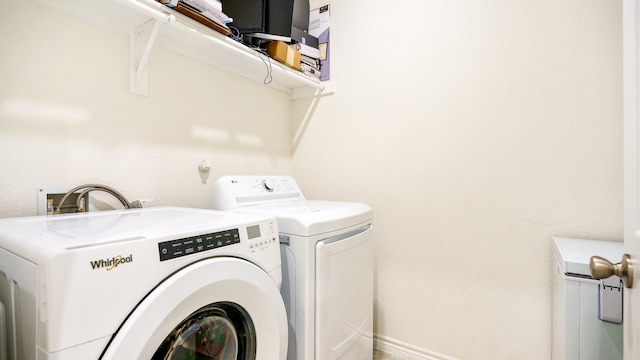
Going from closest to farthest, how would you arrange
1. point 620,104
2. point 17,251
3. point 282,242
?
point 17,251 → point 282,242 → point 620,104

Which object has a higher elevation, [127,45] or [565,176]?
[127,45]

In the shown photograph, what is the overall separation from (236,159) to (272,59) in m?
0.60

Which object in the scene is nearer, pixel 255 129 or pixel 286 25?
pixel 286 25

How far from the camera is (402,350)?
1.73m

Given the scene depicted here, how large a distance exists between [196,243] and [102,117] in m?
0.82

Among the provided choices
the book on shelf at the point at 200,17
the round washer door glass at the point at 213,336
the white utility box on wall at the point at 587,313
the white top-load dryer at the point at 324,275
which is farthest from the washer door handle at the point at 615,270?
the book on shelf at the point at 200,17

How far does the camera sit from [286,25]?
1.59 meters

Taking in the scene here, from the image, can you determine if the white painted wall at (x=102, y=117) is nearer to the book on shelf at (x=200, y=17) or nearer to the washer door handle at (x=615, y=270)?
the book on shelf at (x=200, y=17)

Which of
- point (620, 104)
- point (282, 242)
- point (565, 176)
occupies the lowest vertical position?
point (282, 242)

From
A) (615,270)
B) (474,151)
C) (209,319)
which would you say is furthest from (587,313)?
(209,319)

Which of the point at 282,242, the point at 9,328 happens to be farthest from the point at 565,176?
the point at 9,328

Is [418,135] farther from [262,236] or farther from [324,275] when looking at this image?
[262,236]

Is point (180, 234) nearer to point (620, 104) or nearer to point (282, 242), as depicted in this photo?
point (282, 242)

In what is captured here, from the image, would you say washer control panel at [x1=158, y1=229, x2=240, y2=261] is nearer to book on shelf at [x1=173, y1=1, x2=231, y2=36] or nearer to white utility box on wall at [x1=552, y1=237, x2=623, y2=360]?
book on shelf at [x1=173, y1=1, x2=231, y2=36]
